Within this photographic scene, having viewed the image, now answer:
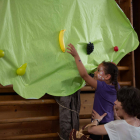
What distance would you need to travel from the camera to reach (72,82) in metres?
0.89

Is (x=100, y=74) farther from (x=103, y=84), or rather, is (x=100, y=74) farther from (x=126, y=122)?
(x=126, y=122)

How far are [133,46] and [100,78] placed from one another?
387mm

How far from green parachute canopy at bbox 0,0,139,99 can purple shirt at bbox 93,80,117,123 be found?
11cm

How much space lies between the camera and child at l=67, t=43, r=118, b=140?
83cm

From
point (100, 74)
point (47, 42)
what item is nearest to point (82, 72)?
point (100, 74)

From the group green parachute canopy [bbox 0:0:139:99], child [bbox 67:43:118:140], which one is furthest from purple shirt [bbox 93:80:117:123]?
green parachute canopy [bbox 0:0:139:99]

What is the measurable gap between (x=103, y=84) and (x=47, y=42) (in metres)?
0.37

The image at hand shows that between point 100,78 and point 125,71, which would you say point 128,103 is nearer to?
point 100,78

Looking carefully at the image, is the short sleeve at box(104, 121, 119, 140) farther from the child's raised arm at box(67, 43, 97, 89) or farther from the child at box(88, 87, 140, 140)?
the child's raised arm at box(67, 43, 97, 89)

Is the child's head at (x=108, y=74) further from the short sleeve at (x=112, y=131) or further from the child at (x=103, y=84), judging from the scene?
the short sleeve at (x=112, y=131)

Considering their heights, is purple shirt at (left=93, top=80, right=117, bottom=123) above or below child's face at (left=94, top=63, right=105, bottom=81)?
below

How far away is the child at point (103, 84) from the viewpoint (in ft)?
2.72

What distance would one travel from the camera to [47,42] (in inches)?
35.1

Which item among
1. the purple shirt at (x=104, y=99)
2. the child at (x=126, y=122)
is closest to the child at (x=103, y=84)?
the purple shirt at (x=104, y=99)
